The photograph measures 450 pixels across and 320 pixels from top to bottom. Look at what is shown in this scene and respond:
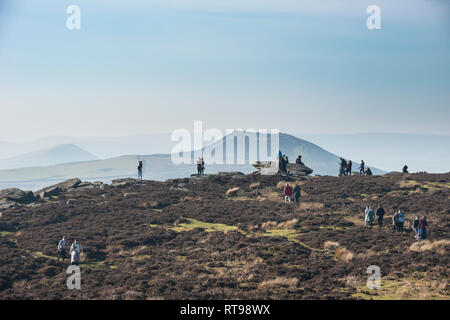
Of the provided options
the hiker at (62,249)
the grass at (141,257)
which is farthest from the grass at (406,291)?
the hiker at (62,249)

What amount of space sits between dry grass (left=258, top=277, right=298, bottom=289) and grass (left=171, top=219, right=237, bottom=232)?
14.1 m

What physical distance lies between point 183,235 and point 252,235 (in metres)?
5.47

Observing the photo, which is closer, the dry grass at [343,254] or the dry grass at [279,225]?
the dry grass at [343,254]

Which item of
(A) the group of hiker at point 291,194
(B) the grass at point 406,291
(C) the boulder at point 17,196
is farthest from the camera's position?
(C) the boulder at point 17,196

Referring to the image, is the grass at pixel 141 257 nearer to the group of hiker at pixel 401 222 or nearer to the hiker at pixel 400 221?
the group of hiker at pixel 401 222

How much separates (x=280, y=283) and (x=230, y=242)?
943 centimetres

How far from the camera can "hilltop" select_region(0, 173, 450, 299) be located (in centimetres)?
2534

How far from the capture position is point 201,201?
167 feet

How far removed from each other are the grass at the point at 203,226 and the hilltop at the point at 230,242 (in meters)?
0.09

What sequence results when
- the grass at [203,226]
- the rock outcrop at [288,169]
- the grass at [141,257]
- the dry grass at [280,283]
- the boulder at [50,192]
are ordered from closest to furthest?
the dry grass at [280,283] → the grass at [141,257] → the grass at [203,226] → the boulder at [50,192] → the rock outcrop at [288,169]

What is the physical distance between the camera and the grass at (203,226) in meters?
40.3

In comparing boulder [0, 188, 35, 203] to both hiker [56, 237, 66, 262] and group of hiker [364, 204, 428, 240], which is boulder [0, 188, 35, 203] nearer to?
hiker [56, 237, 66, 262]

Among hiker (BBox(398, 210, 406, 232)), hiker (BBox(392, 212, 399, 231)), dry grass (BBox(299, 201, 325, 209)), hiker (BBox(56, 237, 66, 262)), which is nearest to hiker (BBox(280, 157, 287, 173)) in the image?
dry grass (BBox(299, 201, 325, 209))

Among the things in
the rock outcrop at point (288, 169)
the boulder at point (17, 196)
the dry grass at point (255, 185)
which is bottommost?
the boulder at point (17, 196)
